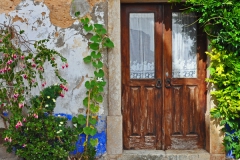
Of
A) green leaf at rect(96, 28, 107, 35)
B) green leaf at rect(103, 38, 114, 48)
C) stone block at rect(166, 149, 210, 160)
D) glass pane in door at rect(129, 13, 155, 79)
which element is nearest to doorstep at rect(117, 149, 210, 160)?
stone block at rect(166, 149, 210, 160)

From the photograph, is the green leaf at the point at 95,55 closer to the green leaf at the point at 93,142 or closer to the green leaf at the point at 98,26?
the green leaf at the point at 98,26

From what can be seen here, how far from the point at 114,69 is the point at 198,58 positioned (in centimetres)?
119

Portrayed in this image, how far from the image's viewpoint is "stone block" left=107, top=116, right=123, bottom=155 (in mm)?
4938

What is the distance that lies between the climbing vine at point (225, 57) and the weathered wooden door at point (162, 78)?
326 mm

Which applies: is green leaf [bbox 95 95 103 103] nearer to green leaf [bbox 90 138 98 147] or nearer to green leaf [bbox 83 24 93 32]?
green leaf [bbox 90 138 98 147]

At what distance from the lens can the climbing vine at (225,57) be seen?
468 cm

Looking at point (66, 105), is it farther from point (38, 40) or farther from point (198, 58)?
point (198, 58)

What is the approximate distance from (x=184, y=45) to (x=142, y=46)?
0.58m

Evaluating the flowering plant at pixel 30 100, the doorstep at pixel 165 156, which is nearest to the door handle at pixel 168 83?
the doorstep at pixel 165 156

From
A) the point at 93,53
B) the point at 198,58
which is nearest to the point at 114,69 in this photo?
the point at 93,53

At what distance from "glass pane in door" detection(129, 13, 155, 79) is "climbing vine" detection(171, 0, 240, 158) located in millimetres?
612

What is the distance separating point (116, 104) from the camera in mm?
4953

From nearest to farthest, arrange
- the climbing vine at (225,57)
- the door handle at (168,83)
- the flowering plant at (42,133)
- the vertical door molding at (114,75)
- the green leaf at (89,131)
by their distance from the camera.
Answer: the flowering plant at (42,133)
the climbing vine at (225,57)
the green leaf at (89,131)
the vertical door molding at (114,75)
the door handle at (168,83)

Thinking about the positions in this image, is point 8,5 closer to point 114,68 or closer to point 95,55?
point 95,55
